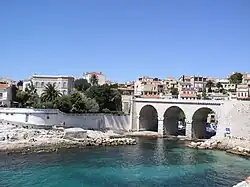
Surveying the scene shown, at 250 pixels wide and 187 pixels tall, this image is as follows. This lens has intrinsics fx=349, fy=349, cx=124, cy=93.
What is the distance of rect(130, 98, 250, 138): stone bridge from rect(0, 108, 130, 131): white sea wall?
3.08m

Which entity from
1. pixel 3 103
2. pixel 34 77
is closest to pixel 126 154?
pixel 3 103

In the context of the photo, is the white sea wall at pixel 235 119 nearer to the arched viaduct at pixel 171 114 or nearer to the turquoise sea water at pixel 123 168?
the arched viaduct at pixel 171 114

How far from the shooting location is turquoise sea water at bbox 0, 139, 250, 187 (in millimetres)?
28609

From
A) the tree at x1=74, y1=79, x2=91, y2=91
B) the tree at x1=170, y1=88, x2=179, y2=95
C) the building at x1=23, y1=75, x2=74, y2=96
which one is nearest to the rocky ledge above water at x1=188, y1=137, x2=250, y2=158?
the building at x1=23, y1=75, x2=74, y2=96

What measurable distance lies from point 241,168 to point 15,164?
22057 millimetres

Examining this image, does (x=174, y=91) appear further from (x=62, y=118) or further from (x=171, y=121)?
(x=62, y=118)

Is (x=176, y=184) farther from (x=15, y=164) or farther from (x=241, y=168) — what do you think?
(x=15, y=164)

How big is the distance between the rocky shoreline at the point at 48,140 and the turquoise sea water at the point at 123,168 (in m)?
2.93

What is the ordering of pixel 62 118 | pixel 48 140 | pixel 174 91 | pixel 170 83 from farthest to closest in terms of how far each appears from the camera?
pixel 170 83, pixel 174 91, pixel 62 118, pixel 48 140

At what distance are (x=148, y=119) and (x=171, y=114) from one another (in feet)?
15.8

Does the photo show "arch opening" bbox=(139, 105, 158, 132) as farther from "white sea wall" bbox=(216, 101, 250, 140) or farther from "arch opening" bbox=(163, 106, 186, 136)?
"white sea wall" bbox=(216, 101, 250, 140)

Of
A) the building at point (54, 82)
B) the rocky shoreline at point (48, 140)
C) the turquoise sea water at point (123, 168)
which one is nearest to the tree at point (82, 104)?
the rocky shoreline at point (48, 140)

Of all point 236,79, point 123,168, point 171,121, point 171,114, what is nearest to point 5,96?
point 171,114

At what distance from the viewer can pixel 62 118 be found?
5403 cm
